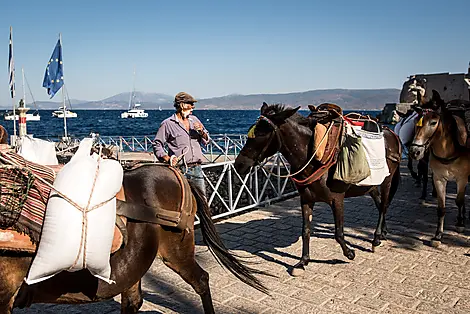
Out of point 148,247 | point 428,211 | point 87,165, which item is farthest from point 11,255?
point 428,211

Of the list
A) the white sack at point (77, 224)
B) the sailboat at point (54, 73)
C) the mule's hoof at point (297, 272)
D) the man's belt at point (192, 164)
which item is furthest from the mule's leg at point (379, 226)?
the sailboat at point (54, 73)

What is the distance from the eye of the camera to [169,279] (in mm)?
4938

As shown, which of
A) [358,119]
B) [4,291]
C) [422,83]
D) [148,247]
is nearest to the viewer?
[4,291]

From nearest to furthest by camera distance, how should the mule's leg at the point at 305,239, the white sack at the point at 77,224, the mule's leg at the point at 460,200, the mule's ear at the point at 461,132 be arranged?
the white sack at the point at 77,224
the mule's leg at the point at 305,239
the mule's ear at the point at 461,132
the mule's leg at the point at 460,200

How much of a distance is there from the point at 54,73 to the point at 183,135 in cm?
1480

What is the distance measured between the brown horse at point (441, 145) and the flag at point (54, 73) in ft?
52.7

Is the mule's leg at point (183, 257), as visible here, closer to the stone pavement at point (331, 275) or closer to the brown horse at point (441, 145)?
the stone pavement at point (331, 275)

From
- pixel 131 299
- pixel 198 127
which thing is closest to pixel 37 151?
pixel 131 299

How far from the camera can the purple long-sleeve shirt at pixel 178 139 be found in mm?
5379

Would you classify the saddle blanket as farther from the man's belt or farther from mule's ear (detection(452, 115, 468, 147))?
the man's belt

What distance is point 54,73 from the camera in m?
18.0

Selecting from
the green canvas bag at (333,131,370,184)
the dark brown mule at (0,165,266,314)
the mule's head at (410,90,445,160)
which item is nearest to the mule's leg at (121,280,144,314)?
the dark brown mule at (0,165,266,314)

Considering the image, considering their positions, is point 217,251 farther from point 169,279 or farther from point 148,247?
point 169,279

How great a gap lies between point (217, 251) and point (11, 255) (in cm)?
171
